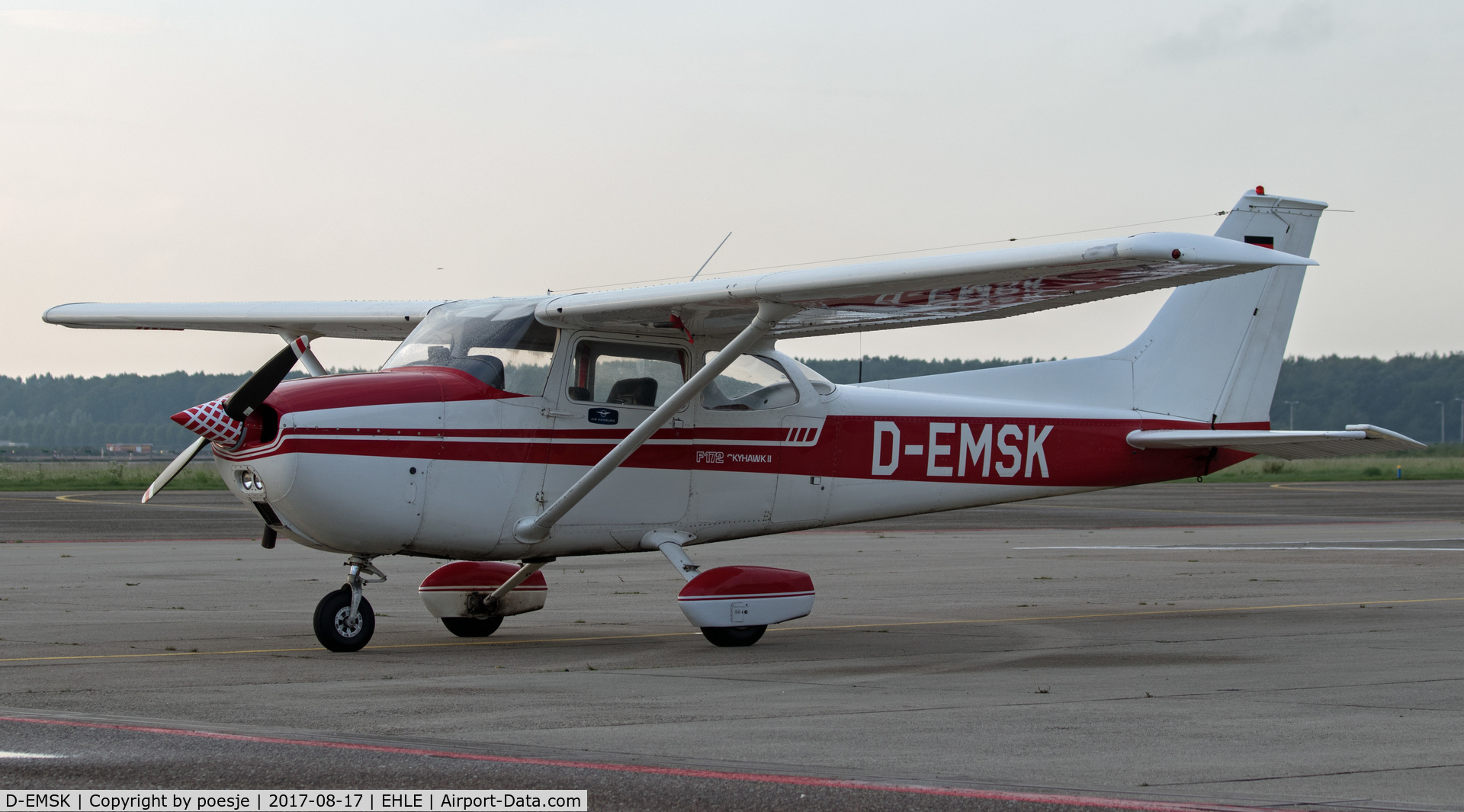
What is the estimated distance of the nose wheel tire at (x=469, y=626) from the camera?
10.8 metres

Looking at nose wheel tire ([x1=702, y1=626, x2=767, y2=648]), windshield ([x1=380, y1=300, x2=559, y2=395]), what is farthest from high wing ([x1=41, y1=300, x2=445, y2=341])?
nose wheel tire ([x1=702, y1=626, x2=767, y2=648])

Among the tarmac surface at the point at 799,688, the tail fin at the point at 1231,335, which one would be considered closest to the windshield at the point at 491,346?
the tarmac surface at the point at 799,688

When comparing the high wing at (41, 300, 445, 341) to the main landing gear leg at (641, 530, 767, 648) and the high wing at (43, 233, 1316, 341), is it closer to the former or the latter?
the high wing at (43, 233, 1316, 341)

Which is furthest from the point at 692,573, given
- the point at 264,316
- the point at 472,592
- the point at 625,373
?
the point at 264,316

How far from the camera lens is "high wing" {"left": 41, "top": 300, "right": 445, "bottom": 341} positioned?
11750mm

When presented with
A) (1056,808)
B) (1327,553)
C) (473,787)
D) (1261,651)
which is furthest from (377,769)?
(1327,553)

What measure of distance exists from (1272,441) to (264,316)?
8.65 meters

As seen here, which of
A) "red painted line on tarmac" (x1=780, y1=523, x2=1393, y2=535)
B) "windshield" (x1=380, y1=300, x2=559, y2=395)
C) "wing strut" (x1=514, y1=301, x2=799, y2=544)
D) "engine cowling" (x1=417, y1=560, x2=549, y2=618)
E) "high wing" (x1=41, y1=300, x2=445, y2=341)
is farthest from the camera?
"red painted line on tarmac" (x1=780, y1=523, x2=1393, y2=535)

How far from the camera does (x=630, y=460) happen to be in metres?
10.3

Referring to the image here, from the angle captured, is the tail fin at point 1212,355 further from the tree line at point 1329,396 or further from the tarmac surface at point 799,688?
the tree line at point 1329,396

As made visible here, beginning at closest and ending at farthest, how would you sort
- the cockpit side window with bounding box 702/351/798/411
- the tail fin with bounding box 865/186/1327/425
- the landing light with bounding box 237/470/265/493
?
the landing light with bounding box 237/470/265/493 < the cockpit side window with bounding box 702/351/798/411 < the tail fin with bounding box 865/186/1327/425

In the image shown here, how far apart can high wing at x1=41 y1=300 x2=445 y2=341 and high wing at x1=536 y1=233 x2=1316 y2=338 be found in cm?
218

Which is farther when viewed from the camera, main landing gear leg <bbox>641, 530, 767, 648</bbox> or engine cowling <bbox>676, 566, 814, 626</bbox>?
main landing gear leg <bbox>641, 530, 767, 648</bbox>

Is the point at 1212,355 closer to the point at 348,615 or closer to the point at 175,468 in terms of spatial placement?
the point at 348,615
